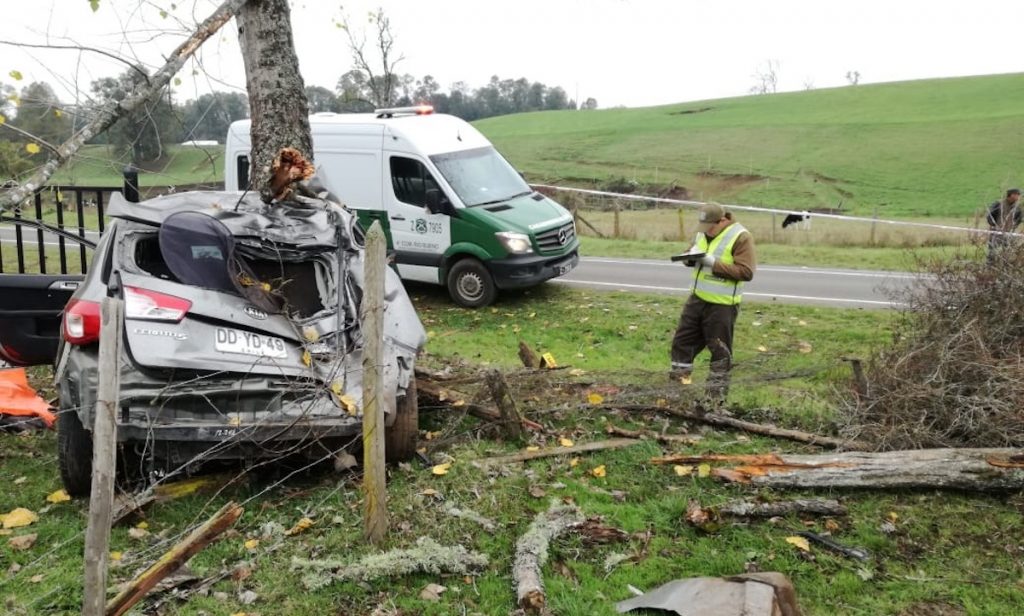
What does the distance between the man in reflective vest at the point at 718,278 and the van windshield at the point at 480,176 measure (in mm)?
4907

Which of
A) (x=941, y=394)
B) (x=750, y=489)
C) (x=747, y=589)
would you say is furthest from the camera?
(x=941, y=394)

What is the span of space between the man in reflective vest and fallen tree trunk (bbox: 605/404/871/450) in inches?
26.1

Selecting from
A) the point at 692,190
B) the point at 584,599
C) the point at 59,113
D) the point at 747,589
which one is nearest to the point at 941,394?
the point at 747,589

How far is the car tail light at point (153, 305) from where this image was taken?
446 cm

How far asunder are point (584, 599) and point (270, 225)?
10.4 feet

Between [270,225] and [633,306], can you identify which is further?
[633,306]

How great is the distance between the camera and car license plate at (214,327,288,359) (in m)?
4.55

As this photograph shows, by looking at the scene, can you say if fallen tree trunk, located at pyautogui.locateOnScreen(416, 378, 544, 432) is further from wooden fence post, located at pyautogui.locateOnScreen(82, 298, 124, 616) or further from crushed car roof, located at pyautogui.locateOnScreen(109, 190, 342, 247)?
wooden fence post, located at pyautogui.locateOnScreen(82, 298, 124, 616)

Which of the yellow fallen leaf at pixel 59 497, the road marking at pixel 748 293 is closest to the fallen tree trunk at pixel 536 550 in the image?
the yellow fallen leaf at pixel 59 497

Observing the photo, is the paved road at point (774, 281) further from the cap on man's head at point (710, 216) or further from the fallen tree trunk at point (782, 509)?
the fallen tree trunk at point (782, 509)

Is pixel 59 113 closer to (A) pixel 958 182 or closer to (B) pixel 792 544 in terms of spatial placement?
(B) pixel 792 544

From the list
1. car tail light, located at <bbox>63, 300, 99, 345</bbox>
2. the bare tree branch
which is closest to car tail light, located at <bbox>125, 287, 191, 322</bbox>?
car tail light, located at <bbox>63, 300, 99, 345</bbox>

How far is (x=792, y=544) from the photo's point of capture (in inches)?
167

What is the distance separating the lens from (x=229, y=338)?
4.59 m
